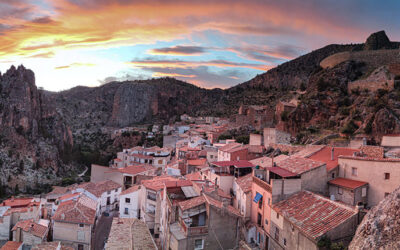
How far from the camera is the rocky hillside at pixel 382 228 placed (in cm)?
755

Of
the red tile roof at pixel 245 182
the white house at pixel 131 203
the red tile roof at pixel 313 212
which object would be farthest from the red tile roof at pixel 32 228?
the red tile roof at pixel 313 212

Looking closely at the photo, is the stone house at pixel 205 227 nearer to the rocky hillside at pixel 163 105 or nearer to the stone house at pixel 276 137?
the rocky hillside at pixel 163 105

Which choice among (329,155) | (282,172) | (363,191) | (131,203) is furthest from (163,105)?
(363,191)

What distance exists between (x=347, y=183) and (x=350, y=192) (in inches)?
29.4

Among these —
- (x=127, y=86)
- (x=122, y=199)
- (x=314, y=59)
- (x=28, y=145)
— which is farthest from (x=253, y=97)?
(x=127, y=86)

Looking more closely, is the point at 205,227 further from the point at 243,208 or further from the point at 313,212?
the point at 243,208

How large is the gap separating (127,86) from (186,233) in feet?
479

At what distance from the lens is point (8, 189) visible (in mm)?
64250

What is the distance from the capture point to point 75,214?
23250mm

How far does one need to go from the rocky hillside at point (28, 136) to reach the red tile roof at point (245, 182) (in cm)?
6111

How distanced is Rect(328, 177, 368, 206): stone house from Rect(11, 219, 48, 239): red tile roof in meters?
20.3

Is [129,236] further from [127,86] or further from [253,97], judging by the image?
[127,86]

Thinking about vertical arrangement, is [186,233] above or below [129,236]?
above

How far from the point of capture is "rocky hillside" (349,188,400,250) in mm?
7551
